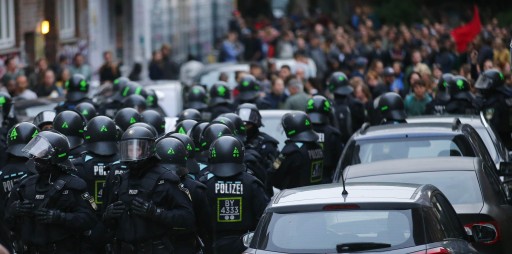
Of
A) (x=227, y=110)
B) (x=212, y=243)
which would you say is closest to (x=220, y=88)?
(x=227, y=110)

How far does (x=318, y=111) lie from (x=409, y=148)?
271 cm

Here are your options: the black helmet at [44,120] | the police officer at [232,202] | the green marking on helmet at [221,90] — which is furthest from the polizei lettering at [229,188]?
the green marking on helmet at [221,90]

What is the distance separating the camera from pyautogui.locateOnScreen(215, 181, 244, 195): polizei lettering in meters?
10.9

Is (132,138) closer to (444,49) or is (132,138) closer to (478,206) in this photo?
(478,206)

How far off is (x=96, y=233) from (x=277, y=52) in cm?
2383

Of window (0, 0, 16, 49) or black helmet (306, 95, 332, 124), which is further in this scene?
window (0, 0, 16, 49)

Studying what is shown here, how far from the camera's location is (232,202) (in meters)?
10.9

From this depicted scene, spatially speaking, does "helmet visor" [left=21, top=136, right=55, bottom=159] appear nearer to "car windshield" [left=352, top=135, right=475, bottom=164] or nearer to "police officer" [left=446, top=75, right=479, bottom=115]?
"car windshield" [left=352, top=135, right=475, bottom=164]

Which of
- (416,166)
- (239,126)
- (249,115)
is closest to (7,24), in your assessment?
(249,115)

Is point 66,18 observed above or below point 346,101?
above

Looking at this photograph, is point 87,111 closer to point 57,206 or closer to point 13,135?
point 13,135

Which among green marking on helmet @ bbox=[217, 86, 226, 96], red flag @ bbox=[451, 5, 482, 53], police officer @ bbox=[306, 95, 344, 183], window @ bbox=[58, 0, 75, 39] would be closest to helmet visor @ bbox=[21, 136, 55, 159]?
police officer @ bbox=[306, 95, 344, 183]

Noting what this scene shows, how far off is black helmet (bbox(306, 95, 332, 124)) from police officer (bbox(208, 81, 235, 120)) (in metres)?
2.60

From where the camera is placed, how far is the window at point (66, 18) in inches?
1401
